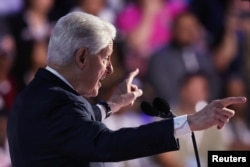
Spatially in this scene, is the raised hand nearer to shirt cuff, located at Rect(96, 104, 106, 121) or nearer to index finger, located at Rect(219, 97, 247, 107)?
shirt cuff, located at Rect(96, 104, 106, 121)

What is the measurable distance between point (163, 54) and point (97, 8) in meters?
0.55

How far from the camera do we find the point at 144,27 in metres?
5.01

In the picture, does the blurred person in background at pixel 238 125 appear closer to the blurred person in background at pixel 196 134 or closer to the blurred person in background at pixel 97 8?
the blurred person in background at pixel 196 134

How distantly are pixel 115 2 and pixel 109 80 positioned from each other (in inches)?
21.0

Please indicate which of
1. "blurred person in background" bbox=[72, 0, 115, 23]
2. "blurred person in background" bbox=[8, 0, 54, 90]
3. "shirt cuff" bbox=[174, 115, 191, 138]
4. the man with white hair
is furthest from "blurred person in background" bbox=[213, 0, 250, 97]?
"shirt cuff" bbox=[174, 115, 191, 138]

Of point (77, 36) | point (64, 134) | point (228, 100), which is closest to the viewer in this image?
Answer: point (228, 100)

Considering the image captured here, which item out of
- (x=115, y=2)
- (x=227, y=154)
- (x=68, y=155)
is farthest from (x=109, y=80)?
(x=68, y=155)

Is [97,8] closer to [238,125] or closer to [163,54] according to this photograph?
[163,54]

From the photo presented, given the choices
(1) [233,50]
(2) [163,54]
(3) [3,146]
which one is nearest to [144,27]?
(2) [163,54]

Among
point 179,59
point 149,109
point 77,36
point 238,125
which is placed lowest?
point 238,125

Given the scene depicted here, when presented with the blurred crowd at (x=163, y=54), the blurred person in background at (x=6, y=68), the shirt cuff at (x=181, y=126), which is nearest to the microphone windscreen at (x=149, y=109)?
the shirt cuff at (x=181, y=126)

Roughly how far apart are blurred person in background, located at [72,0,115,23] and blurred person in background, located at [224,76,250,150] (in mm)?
950

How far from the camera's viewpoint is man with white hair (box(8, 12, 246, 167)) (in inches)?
75.8

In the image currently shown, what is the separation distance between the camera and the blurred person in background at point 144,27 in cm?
496
